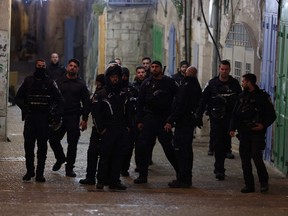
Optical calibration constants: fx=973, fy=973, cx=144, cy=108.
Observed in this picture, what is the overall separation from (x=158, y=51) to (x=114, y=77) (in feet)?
43.1

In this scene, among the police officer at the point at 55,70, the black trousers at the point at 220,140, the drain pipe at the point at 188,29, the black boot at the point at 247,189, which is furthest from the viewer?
the drain pipe at the point at 188,29

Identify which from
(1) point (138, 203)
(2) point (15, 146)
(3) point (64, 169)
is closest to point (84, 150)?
(2) point (15, 146)

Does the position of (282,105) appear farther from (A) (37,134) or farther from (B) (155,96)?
(A) (37,134)

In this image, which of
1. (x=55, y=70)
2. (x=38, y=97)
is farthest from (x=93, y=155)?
(x=55, y=70)

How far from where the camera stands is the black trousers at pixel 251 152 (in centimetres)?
1321

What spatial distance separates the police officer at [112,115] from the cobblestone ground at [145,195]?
1.93ft

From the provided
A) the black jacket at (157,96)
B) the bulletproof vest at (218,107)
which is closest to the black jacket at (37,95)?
the black jacket at (157,96)

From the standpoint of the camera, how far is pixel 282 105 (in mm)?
15719

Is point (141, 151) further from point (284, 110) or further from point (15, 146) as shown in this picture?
point (15, 146)

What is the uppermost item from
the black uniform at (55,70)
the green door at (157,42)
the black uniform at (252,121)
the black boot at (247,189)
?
the green door at (157,42)

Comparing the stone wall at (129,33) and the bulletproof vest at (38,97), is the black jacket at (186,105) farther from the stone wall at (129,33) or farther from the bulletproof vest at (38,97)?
the stone wall at (129,33)

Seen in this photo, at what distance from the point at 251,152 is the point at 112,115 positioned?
198 cm

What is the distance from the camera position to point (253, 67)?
18.0 m

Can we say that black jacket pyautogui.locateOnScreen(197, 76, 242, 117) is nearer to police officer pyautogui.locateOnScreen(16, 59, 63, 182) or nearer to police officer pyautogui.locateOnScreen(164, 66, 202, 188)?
police officer pyautogui.locateOnScreen(164, 66, 202, 188)
